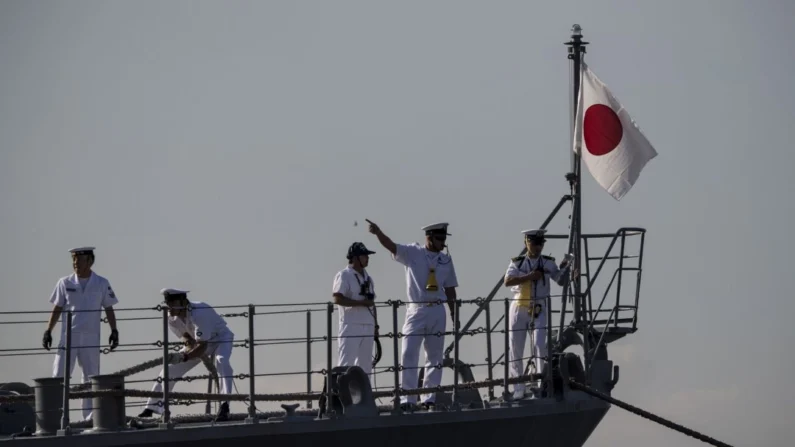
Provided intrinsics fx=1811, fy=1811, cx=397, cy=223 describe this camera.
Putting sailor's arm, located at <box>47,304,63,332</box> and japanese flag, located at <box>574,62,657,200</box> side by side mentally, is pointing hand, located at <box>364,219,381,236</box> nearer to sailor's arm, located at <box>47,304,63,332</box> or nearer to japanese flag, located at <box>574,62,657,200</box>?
sailor's arm, located at <box>47,304,63,332</box>

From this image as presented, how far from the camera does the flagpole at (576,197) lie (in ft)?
64.3

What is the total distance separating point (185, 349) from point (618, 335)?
5.53 meters

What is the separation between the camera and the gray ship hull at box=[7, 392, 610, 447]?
49.5 feet

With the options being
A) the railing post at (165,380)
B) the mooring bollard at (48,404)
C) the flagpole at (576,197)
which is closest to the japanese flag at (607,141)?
the flagpole at (576,197)

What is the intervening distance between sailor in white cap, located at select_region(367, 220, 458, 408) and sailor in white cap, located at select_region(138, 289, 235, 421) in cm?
198

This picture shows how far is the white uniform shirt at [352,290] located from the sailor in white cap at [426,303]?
445 mm

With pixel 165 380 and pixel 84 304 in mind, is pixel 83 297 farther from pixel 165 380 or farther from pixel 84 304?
pixel 165 380

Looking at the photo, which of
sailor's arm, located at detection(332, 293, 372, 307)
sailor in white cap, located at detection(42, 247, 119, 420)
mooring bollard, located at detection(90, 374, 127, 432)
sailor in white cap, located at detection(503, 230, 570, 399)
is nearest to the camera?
mooring bollard, located at detection(90, 374, 127, 432)

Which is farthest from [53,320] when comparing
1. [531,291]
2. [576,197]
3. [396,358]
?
[576,197]

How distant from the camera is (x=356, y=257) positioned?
55.9 ft

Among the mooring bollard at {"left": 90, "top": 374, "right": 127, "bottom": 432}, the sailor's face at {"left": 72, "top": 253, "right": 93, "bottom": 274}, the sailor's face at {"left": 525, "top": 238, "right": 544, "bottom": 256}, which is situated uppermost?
the sailor's face at {"left": 525, "top": 238, "right": 544, "bottom": 256}

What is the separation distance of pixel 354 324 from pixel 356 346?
244mm

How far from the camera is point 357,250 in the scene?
671 inches

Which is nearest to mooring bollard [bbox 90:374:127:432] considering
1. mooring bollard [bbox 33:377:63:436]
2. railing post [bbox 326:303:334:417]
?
mooring bollard [bbox 33:377:63:436]
